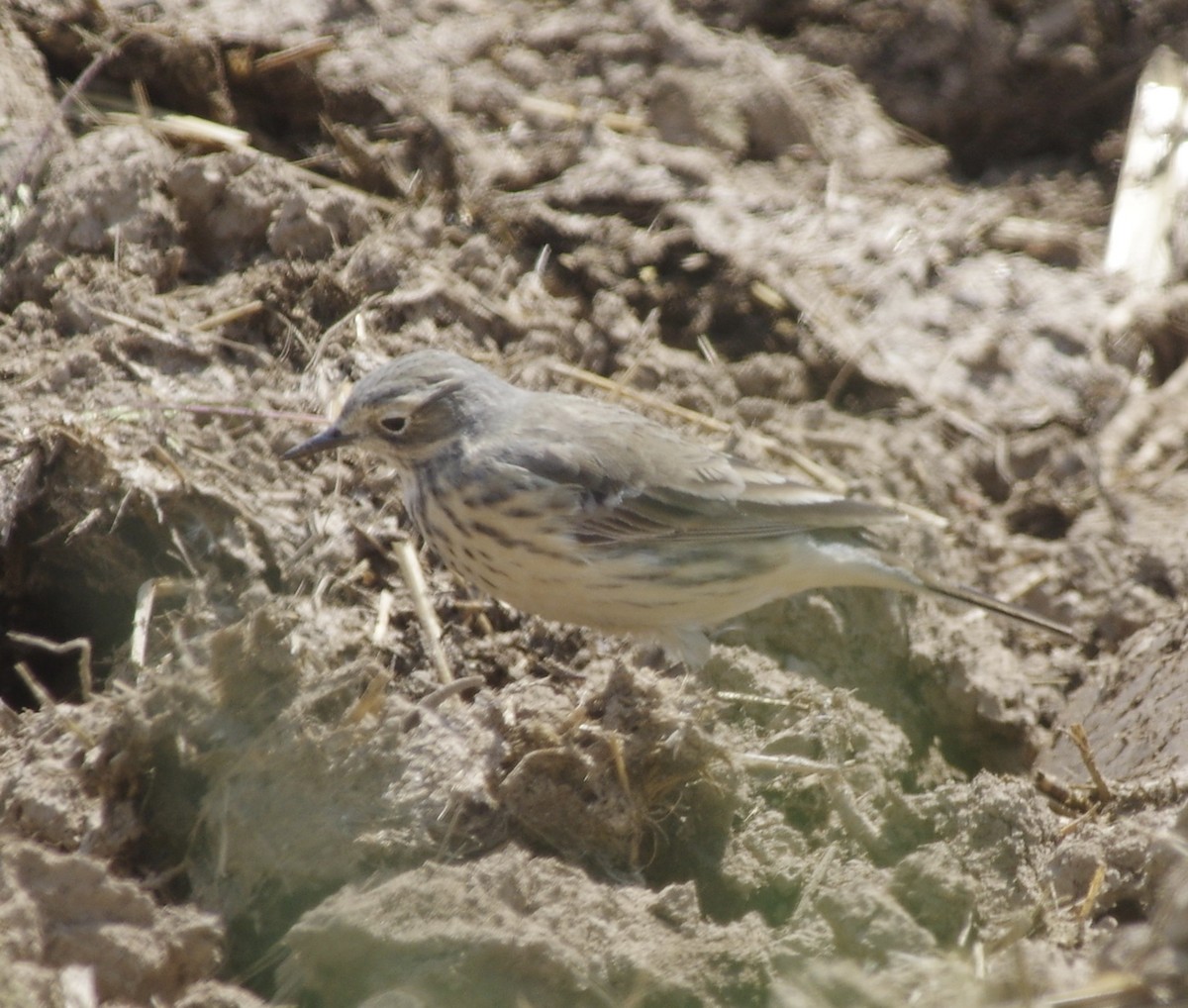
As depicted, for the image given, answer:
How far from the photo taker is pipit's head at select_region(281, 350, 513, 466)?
18.9 ft

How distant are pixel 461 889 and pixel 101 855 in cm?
108

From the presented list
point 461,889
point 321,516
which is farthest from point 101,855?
point 321,516

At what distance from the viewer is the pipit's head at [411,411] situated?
577 centimetres

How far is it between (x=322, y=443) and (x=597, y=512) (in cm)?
112

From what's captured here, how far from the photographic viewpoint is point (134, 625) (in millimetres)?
5293

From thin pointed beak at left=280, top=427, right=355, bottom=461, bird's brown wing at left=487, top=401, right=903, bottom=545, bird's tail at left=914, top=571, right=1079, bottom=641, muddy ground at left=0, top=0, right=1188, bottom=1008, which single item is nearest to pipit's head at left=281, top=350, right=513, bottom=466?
thin pointed beak at left=280, top=427, right=355, bottom=461

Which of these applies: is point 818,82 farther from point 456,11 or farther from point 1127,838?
point 1127,838

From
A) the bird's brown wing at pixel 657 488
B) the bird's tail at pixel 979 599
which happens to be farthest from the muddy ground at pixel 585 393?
the bird's brown wing at pixel 657 488

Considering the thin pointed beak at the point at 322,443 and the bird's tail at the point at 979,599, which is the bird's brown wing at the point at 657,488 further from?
the thin pointed beak at the point at 322,443

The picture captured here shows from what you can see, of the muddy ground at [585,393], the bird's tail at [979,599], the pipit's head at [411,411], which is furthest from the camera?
the bird's tail at [979,599]

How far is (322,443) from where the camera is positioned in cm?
574

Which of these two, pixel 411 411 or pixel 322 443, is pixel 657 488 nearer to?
pixel 411 411

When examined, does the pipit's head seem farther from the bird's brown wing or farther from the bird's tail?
the bird's tail

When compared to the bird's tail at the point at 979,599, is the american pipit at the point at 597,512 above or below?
above
